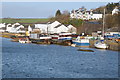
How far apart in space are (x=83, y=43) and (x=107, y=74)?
27.2 metres

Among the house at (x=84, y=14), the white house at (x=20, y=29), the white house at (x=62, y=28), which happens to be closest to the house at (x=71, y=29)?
the white house at (x=62, y=28)

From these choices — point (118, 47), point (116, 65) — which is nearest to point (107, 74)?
point (116, 65)

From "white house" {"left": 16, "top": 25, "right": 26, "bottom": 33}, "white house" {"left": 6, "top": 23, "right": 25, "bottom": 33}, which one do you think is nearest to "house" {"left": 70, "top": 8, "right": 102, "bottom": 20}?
"white house" {"left": 16, "top": 25, "right": 26, "bottom": 33}

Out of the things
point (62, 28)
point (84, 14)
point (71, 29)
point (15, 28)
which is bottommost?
point (71, 29)

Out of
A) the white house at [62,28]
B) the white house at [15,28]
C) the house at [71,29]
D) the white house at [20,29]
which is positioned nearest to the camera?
the house at [71,29]

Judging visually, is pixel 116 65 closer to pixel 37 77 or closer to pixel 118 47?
pixel 37 77

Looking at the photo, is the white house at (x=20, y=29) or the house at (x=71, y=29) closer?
→ the house at (x=71, y=29)

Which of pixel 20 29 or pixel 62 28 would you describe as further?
pixel 20 29

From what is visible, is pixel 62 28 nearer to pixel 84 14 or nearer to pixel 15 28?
pixel 84 14

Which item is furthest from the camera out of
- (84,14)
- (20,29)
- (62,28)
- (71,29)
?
(84,14)

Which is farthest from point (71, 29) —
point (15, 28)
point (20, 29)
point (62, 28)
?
point (15, 28)

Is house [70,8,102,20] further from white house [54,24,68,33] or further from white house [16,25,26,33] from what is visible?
white house [54,24,68,33]

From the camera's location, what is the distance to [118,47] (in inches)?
1671

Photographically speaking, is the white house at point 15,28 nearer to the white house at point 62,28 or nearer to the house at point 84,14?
the house at point 84,14
